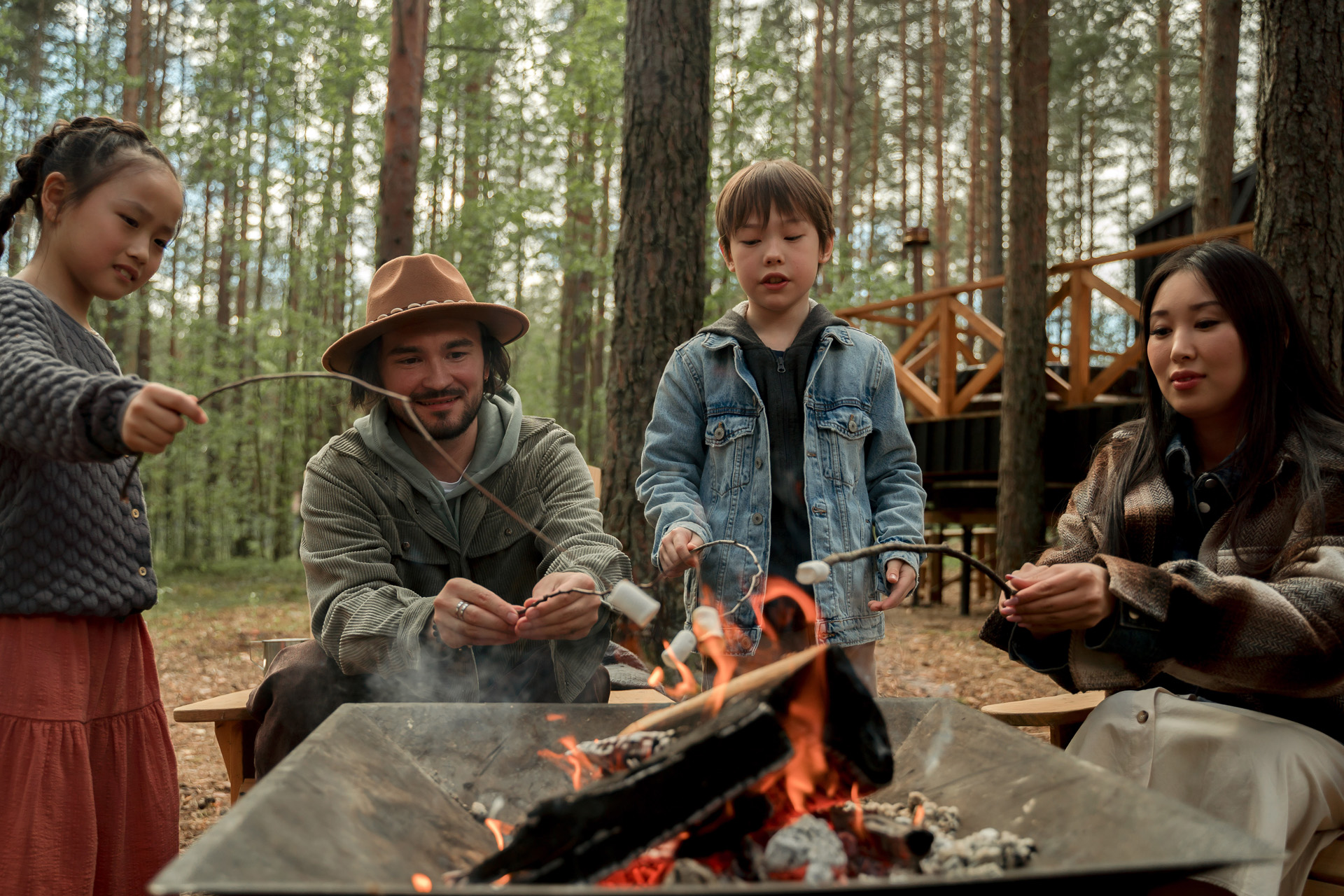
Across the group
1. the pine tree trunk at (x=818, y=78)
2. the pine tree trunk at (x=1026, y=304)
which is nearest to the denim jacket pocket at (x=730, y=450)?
the pine tree trunk at (x=1026, y=304)

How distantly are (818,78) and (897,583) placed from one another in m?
16.2

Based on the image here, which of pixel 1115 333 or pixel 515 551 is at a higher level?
pixel 1115 333

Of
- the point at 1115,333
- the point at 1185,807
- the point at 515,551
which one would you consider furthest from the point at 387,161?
the point at 1115,333

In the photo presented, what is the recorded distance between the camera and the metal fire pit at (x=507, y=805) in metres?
1.13

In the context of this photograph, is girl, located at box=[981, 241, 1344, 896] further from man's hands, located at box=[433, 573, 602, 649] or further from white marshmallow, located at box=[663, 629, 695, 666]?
man's hands, located at box=[433, 573, 602, 649]

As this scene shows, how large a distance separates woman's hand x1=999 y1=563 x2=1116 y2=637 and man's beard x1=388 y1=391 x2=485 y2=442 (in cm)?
158

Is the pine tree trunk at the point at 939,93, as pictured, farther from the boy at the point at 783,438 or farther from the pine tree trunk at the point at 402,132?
the boy at the point at 783,438

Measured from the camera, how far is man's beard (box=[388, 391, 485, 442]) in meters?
2.61

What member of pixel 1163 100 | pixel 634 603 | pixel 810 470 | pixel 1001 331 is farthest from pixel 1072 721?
pixel 1163 100

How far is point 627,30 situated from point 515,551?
2940 mm

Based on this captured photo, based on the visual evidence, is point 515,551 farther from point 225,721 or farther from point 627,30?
point 627,30

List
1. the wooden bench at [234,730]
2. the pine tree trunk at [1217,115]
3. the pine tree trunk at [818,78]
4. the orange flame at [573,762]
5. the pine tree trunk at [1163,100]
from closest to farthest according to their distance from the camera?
the orange flame at [573,762], the wooden bench at [234,730], the pine tree trunk at [1217,115], the pine tree trunk at [1163,100], the pine tree trunk at [818,78]

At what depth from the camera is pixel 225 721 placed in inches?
97.2

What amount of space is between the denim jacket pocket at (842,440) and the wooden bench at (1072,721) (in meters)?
0.73
